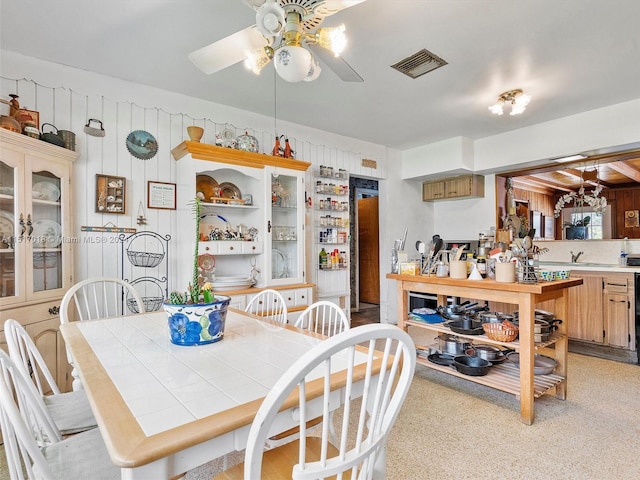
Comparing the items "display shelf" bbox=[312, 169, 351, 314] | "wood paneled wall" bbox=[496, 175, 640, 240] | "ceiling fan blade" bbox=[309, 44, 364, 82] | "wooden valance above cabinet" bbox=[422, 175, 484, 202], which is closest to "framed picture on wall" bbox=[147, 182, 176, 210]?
"display shelf" bbox=[312, 169, 351, 314]

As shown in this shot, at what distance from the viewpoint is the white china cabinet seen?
118 inches

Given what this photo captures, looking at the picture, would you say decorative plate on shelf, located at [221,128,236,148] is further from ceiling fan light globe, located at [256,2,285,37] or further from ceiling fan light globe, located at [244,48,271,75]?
ceiling fan light globe, located at [256,2,285,37]

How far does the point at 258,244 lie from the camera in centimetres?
331

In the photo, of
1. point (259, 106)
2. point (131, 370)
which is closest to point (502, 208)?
point (259, 106)

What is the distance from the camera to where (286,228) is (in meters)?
3.55

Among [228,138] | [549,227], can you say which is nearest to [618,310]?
[549,227]

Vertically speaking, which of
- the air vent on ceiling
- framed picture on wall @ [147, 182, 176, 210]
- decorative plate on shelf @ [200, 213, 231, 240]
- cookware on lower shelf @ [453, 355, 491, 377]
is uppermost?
the air vent on ceiling

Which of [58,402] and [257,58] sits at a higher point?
[257,58]

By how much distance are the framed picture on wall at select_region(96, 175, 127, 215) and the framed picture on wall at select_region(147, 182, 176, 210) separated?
7.8 inches

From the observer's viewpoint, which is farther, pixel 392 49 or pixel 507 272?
pixel 392 49

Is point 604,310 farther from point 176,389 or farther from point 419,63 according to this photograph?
point 176,389

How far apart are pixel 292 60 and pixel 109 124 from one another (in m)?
2.07

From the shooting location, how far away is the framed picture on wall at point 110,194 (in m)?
2.74

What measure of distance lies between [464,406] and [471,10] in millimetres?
2554
